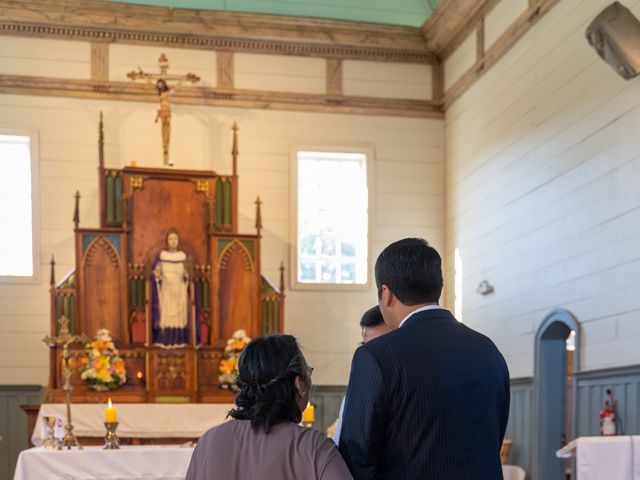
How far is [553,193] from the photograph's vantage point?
28.3ft

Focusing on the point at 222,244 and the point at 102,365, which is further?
the point at 222,244

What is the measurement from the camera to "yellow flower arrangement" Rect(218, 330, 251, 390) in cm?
965

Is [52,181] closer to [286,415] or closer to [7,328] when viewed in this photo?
[7,328]

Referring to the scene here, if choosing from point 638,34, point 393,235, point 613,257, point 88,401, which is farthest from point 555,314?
point 88,401

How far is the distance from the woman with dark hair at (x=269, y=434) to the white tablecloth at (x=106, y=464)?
337cm

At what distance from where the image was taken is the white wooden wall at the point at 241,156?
36.4 feet

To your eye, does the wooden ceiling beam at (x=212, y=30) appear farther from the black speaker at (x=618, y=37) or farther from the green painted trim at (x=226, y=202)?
the black speaker at (x=618, y=37)

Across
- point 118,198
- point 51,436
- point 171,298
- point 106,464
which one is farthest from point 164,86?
point 106,464

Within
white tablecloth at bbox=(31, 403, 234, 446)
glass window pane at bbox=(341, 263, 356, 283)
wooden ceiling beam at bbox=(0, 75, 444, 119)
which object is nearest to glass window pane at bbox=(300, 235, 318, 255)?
glass window pane at bbox=(341, 263, 356, 283)

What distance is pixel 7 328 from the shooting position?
10844 millimetres

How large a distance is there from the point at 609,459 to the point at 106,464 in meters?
3.07

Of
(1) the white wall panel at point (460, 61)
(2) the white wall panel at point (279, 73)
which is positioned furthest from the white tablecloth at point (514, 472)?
(2) the white wall panel at point (279, 73)

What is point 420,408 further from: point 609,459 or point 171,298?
point 171,298

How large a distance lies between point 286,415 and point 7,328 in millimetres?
9188
